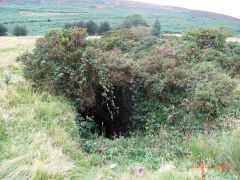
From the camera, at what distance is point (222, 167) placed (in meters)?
2.94

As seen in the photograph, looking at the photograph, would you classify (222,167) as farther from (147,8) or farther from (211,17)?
(147,8)

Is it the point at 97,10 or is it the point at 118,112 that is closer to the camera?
the point at 118,112

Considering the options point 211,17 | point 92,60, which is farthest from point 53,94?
point 211,17

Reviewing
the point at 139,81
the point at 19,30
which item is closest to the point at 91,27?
the point at 19,30

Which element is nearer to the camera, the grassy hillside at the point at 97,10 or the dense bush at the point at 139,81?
the dense bush at the point at 139,81

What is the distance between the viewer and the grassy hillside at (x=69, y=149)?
2818 millimetres

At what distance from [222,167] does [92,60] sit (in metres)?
4.61

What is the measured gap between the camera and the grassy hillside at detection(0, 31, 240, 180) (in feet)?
9.25

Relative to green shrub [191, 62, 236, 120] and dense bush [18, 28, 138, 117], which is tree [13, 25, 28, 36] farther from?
green shrub [191, 62, 236, 120]

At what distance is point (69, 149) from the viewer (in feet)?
12.3

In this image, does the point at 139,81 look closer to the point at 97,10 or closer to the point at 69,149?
the point at 69,149

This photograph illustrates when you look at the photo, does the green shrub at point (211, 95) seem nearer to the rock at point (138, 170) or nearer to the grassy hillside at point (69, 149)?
the grassy hillside at point (69, 149)

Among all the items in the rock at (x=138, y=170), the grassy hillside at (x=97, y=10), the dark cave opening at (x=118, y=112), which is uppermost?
the grassy hillside at (x=97, y=10)

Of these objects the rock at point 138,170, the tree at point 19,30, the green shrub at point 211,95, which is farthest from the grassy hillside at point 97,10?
the rock at point 138,170
